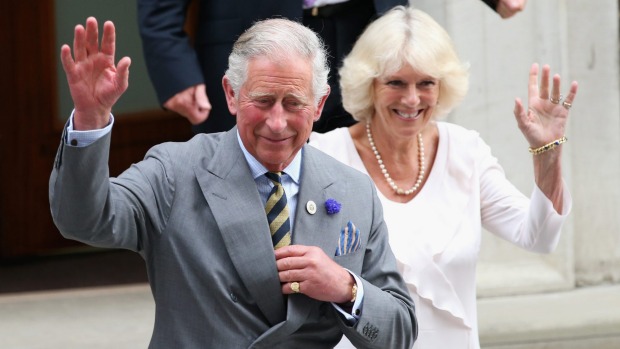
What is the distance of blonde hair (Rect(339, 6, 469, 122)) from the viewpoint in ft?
12.8

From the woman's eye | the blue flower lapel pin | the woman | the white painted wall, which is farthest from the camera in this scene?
the white painted wall

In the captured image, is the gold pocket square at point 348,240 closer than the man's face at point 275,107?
No

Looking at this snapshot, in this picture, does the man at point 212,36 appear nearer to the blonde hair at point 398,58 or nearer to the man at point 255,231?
the blonde hair at point 398,58

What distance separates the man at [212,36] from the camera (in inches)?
163

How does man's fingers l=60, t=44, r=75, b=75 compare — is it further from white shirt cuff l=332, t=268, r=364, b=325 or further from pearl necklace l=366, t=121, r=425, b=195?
pearl necklace l=366, t=121, r=425, b=195

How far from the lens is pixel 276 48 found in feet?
9.05

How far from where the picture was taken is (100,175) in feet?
8.21

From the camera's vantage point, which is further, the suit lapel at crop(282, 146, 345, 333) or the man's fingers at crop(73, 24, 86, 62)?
the suit lapel at crop(282, 146, 345, 333)

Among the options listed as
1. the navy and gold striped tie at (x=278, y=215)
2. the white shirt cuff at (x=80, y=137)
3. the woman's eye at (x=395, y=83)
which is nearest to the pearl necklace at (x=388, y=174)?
the woman's eye at (x=395, y=83)

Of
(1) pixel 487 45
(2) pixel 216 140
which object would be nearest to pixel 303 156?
(2) pixel 216 140

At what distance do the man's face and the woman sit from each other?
108cm

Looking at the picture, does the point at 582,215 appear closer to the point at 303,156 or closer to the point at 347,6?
the point at 347,6

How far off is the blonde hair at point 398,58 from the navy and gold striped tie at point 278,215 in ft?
3.77

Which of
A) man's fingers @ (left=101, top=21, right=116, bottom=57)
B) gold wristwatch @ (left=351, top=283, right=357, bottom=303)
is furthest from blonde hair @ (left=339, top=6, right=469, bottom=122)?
man's fingers @ (left=101, top=21, right=116, bottom=57)
